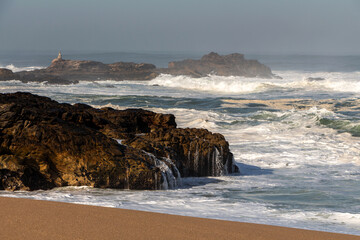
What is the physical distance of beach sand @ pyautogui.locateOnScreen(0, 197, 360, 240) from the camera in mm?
3904

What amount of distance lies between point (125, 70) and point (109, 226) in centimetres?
5104

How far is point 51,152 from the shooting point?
267 inches

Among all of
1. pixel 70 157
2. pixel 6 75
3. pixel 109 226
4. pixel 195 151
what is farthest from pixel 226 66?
→ pixel 109 226

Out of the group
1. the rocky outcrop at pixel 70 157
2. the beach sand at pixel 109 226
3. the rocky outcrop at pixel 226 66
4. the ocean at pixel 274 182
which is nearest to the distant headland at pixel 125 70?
the rocky outcrop at pixel 226 66

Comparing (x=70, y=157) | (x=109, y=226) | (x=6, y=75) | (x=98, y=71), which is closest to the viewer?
(x=109, y=226)

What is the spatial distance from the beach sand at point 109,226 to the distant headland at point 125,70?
123 feet

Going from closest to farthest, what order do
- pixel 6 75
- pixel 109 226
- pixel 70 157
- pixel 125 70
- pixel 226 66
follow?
pixel 109 226, pixel 70 157, pixel 6 75, pixel 125 70, pixel 226 66

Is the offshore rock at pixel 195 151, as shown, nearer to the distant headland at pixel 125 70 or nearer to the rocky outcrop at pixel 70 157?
the rocky outcrop at pixel 70 157

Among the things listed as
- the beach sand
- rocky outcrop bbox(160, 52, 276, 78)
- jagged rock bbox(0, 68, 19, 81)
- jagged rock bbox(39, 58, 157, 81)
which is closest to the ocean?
the beach sand

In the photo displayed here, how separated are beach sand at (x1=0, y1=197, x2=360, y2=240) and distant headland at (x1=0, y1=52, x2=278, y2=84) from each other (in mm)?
37620

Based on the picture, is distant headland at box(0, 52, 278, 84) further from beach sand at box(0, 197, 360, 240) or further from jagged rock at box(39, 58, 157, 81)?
beach sand at box(0, 197, 360, 240)

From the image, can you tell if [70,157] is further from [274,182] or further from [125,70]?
[125,70]

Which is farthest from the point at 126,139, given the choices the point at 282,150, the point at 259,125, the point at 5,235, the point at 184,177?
the point at 259,125

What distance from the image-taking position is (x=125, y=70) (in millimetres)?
54625
